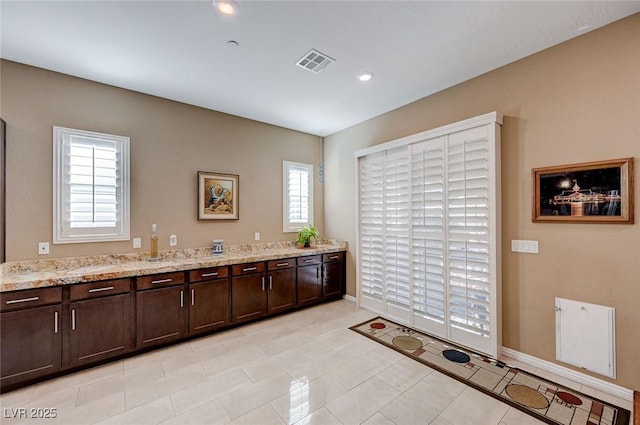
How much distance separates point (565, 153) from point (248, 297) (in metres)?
3.84

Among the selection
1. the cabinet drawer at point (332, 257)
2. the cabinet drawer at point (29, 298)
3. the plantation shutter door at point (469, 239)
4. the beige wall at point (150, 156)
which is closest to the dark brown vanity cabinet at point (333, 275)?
the cabinet drawer at point (332, 257)

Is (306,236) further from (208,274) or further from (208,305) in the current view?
(208,305)

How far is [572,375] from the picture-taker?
2430 mm

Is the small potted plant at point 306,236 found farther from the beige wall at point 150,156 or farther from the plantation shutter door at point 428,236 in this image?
the plantation shutter door at point 428,236

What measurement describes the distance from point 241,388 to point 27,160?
3172 mm

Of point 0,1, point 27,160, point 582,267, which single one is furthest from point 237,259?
point 582,267

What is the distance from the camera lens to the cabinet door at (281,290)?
3908mm

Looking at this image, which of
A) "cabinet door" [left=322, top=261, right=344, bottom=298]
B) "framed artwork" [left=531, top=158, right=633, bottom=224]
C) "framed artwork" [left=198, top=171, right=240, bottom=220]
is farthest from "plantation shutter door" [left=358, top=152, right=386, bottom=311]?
"framed artwork" [left=198, top=171, right=240, bottom=220]

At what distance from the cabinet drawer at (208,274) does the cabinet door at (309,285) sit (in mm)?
1160

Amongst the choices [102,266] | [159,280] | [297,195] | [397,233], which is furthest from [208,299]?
[397,233]

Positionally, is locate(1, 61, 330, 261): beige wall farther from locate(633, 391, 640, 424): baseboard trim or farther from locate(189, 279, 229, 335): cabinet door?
locate(633, 391, 640, 424): baseboard trim

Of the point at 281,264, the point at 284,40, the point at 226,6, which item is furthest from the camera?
the point at 281,264

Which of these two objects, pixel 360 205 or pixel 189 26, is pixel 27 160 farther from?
pixel 360 205

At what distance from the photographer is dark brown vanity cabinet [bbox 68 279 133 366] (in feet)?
8.48
